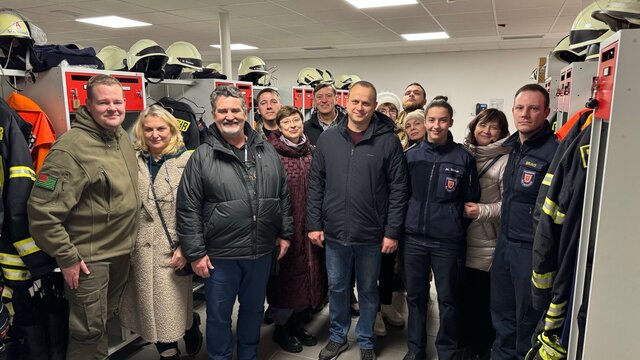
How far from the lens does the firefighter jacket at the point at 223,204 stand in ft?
7.01

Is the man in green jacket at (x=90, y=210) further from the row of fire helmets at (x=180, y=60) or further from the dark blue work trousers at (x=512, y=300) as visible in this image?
the dark blue work trousers at (x=512, y=300)

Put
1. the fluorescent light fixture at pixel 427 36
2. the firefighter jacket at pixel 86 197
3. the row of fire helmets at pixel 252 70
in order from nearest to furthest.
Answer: the firefighter jacket at pixel 86 197
the row of fire helmets at pixel 252 70
the fluorescent light fixture at pixel 427 36

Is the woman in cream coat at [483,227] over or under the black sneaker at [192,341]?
over

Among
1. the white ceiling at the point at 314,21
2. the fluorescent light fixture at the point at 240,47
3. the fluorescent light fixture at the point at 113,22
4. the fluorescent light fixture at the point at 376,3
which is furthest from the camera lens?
the fluorescent light fixture at the point at 240,47

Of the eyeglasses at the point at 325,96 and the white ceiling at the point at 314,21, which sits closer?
the eyeglasses at the point at 325,96

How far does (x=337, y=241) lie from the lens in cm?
245

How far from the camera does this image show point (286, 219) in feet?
7.92

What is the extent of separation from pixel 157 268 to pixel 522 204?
75.6 inches

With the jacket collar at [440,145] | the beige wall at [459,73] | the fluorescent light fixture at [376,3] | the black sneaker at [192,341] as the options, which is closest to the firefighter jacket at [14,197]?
the black sneaker at [192,341]

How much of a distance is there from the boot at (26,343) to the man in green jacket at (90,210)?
0.13 metres

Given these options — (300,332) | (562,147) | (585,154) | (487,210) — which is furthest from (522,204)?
(300,332)

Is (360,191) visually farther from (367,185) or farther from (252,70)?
(252,70)

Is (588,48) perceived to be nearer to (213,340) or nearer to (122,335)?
(213,340)

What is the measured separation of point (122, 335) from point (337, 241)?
1.48 meters
